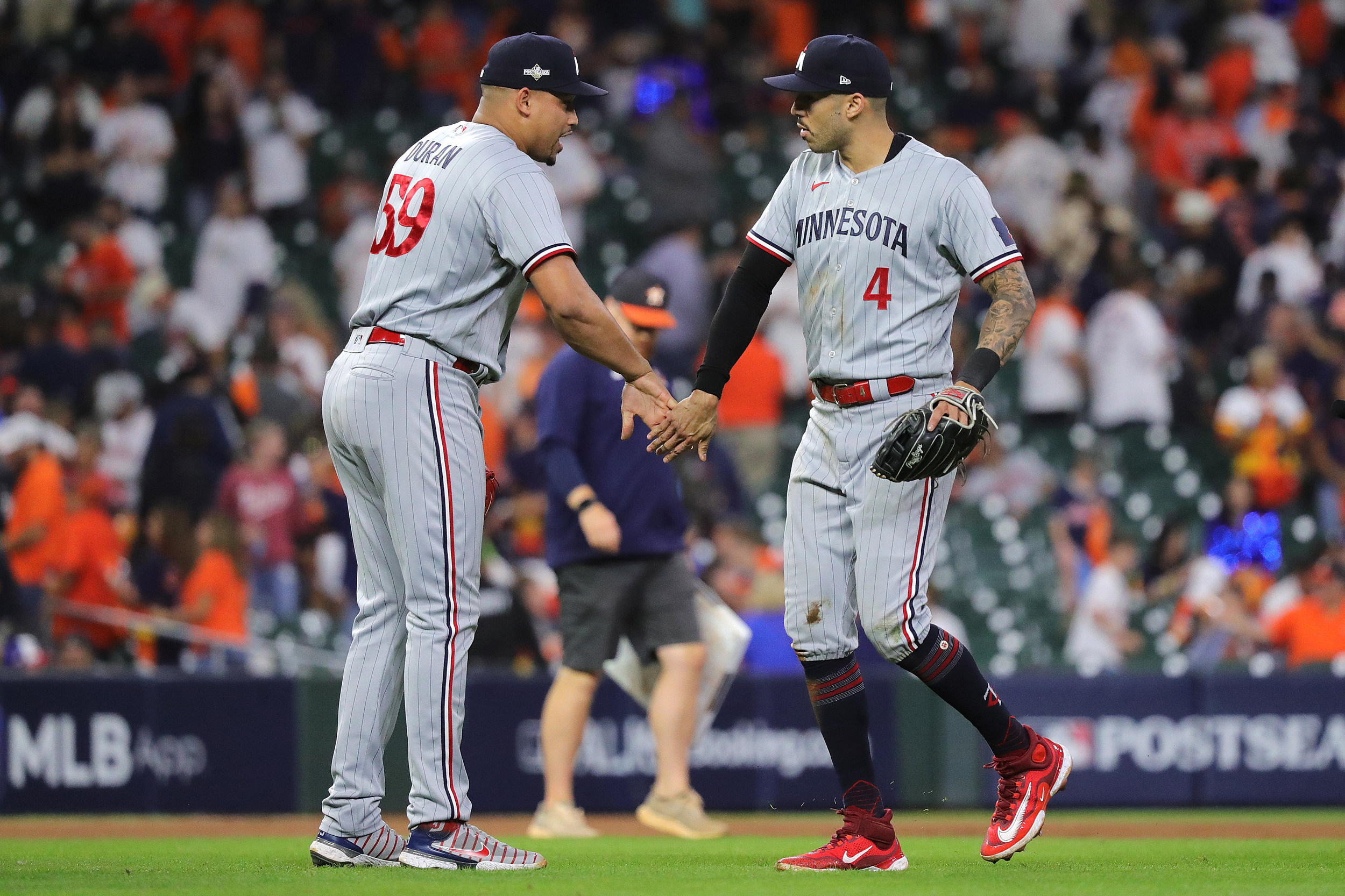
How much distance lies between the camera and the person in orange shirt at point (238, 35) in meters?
17.1

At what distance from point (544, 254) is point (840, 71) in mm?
1094

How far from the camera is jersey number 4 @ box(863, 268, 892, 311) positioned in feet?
17.7

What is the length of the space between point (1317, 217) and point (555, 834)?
33.3 ft

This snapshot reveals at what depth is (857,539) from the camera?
17.6 feet

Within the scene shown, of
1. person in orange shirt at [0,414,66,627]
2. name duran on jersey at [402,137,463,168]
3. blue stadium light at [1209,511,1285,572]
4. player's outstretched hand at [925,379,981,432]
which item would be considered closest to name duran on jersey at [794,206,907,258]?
player's outstretched hand at [925,379,981,432]

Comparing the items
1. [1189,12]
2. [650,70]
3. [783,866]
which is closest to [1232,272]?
[1189,12]

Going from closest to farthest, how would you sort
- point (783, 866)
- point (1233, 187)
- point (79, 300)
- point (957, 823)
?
point (783, 866), point (957, 823), point (79, 300), point (1233, 187)

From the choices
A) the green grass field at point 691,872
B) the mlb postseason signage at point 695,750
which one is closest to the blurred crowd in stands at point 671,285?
the mlb postseason signage at point 695,750

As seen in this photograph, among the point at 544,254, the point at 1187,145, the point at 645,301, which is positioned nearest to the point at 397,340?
the point at 544,254

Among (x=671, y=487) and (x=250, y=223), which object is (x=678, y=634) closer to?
(x=671, y=487)

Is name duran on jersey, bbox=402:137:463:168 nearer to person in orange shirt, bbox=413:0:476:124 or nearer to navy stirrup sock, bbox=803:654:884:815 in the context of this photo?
navy stirrup sock, bbox=803:654:884:815

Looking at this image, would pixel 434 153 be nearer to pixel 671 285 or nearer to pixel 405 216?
pixel 405 216

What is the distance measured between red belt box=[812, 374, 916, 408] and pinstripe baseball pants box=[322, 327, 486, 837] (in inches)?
42.3

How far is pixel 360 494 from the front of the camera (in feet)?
17.3
